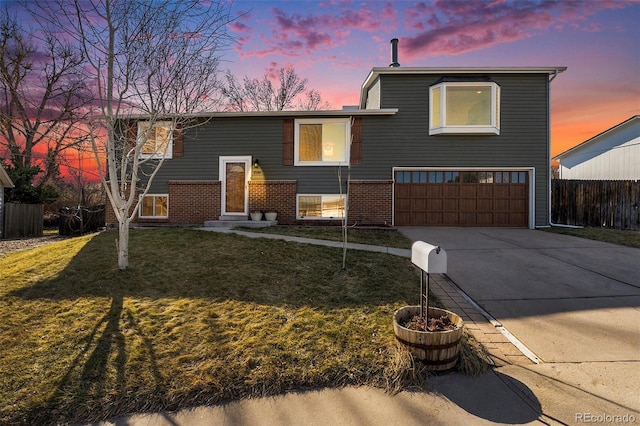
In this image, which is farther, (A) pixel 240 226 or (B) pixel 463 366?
(A) pixel 240 226

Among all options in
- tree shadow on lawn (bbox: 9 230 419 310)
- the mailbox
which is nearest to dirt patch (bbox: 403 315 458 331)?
the mailbox

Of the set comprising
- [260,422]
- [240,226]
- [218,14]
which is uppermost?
[218,14]

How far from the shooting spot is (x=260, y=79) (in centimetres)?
2597

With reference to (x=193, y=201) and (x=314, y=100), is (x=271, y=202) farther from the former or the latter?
Result: (x=314, y=100)

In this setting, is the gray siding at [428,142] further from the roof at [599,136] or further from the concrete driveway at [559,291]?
the roof at [599,136]

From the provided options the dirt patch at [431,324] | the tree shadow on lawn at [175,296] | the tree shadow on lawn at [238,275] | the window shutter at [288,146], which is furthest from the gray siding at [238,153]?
the dirt patch at [431,324]

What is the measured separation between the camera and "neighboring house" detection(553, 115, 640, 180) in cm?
1684

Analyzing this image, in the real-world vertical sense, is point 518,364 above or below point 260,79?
below

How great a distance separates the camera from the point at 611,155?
724 inches

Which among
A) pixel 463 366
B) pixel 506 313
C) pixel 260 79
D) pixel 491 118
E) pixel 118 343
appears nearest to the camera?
pixel 463 366

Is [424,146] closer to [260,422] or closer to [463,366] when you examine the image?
[463,366]

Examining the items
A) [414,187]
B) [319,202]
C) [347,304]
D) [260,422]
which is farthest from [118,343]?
[414,187]

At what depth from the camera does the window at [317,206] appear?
1267 cm

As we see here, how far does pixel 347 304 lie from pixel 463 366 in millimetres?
1732
